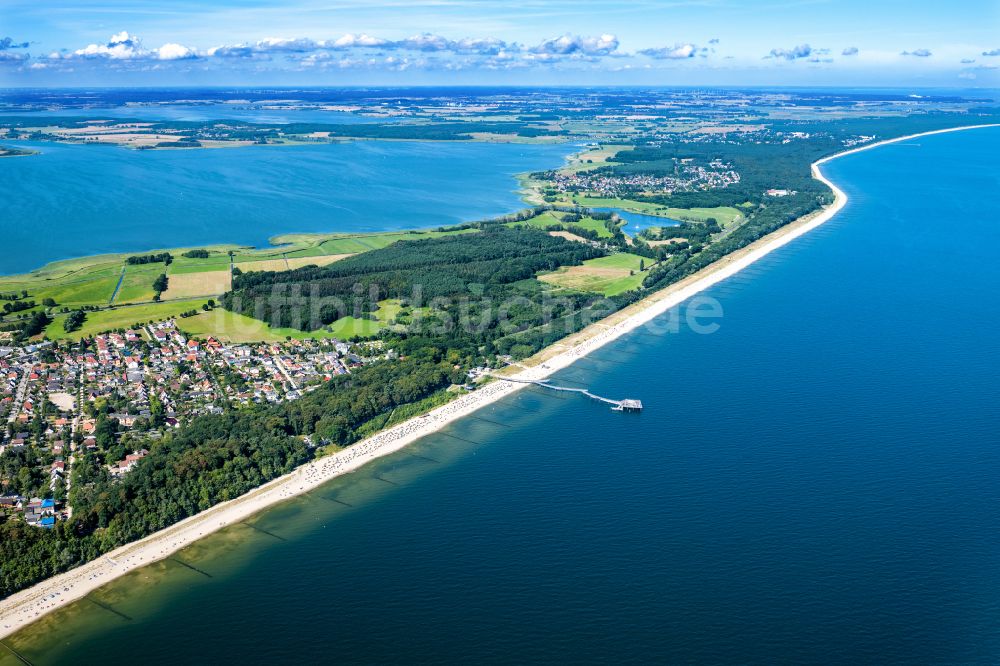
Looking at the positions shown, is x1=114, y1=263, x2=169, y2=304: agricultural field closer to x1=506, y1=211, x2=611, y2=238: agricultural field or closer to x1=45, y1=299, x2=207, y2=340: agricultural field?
x1=45, y1=299, x2=207, y2=340: agricultural field

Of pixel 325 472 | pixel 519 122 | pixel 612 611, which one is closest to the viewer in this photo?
pixel 612 611

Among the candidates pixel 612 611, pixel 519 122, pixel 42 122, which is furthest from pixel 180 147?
pixel 612 611

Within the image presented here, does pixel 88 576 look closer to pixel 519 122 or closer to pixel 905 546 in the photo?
pixel 905 546

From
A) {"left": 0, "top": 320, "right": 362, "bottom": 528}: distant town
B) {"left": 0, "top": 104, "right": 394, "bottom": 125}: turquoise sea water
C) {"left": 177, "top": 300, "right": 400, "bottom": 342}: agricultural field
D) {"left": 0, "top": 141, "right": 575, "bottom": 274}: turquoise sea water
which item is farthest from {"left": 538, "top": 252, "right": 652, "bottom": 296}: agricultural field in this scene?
{"left": 0, "top": 104, "right": 394, "bottom": 125}: turquoise sea water

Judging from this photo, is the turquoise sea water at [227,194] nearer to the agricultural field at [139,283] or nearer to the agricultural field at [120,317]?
the agricultural field at [139,283]

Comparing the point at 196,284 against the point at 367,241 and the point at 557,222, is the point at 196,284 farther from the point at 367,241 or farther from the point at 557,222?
the point at 557,222

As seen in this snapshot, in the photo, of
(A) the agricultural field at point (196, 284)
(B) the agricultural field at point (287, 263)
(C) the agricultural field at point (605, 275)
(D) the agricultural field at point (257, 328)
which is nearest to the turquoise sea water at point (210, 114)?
(B) the agricultural field at point (287, 263)

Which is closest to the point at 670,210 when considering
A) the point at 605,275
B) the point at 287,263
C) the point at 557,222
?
the point at 557,222
